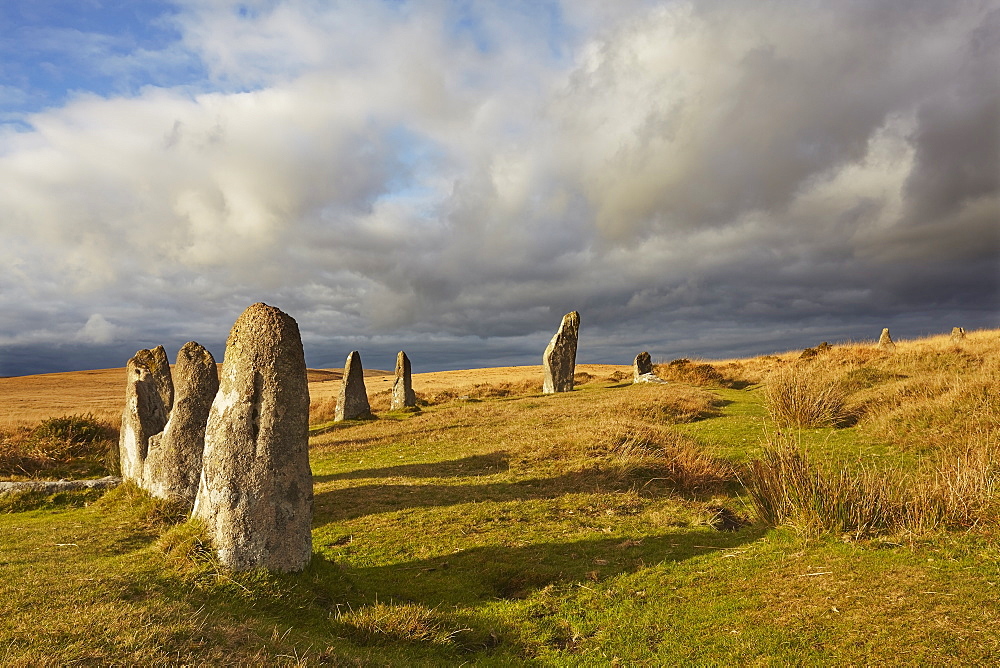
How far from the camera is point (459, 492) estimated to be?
14.8 meters

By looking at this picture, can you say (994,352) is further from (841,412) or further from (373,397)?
(373,397)

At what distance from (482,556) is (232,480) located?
4.59m

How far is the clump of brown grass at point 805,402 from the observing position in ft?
63.5

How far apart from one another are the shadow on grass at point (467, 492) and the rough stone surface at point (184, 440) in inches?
121

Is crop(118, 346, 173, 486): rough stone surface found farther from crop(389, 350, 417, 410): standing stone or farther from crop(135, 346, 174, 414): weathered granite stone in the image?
crop(389, 350, 417, 410): standing stone

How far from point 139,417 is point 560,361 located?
26062 millimetres

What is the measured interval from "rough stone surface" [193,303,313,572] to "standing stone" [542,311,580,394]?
1148 inches

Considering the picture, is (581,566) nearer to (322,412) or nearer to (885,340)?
(322,412)

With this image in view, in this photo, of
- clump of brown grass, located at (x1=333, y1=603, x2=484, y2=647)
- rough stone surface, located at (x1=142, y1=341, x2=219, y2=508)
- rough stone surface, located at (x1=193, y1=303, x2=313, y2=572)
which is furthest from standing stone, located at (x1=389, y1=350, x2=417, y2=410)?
clump of brown grass, located at (x1=333, y1=603, x2=484, y2=647)

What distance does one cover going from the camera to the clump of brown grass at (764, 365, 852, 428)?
63.5 ft

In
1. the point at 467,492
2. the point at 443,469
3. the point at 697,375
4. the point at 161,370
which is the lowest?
the point at 467,492

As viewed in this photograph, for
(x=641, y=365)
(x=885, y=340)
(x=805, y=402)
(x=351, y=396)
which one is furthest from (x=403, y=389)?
(x=885, y=340)

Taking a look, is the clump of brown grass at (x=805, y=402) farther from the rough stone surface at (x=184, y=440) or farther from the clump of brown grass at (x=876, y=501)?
the rough stone surface at (x=184, y=440)

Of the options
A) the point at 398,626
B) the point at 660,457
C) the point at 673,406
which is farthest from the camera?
the point at 673,406
